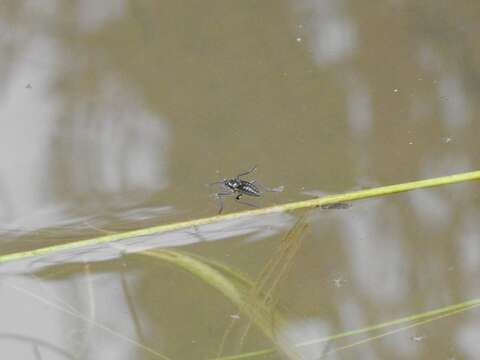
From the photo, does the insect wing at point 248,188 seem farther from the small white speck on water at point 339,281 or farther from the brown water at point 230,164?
the small white speck on water at point 339,281

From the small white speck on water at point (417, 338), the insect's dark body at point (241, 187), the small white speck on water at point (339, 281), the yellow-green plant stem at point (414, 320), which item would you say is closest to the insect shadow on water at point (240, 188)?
the insect's dark body at point (241, 187)

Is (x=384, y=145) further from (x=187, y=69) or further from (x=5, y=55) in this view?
→ (x=5, y=55)

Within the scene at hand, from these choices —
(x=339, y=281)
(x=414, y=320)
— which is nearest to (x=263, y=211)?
(x=339, y=281)

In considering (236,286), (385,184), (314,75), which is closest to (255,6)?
(314,75)

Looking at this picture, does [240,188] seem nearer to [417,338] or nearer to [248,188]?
[248,188]

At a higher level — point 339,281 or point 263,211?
point 263,211
